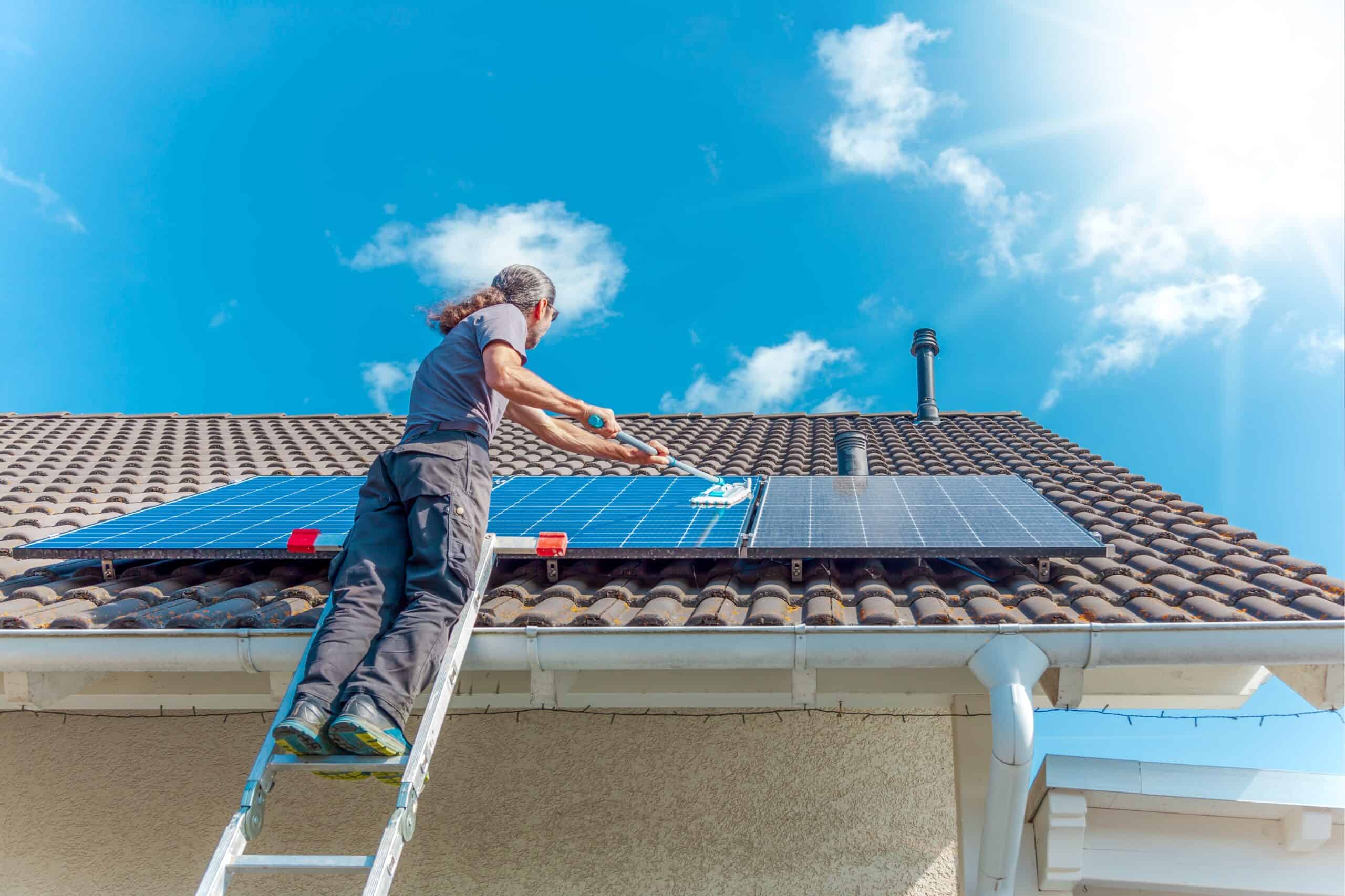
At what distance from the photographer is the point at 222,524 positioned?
15.1ft

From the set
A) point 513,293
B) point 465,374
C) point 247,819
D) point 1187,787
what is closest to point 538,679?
point 247,819

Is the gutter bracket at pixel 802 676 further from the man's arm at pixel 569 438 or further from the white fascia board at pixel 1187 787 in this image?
the man's arm at pixel 569 438

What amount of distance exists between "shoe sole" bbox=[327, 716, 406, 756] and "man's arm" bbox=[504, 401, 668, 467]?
1596mm

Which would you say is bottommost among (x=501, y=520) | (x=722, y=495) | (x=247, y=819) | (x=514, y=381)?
(x=247, y=819)

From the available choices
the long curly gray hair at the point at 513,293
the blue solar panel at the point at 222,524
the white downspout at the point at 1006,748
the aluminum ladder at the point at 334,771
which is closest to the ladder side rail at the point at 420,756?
the aluminum ladder at the point at 334,771

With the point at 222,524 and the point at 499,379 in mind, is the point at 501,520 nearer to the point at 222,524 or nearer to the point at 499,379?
the point at 499,379

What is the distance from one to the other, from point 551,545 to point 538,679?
68 cm

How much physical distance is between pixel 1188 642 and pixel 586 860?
2.84 meters

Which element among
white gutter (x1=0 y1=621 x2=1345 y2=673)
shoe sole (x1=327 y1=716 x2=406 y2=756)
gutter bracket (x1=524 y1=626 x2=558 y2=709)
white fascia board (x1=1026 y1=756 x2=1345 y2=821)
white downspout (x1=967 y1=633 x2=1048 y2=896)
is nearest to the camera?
shoe sole (x1=327 y1=716 x2=406 y2=756)

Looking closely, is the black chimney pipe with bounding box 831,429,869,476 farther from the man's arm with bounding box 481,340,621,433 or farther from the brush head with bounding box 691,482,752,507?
the man's arm with bounding box 481,340,621,433

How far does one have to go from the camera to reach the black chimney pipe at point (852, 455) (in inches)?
244

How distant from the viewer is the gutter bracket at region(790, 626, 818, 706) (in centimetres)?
323

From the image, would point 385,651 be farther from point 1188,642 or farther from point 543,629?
A: point 1188,642

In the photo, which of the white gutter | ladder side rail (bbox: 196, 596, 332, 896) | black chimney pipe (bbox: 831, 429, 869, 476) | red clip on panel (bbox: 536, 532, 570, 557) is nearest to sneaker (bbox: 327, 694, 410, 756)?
ladder side rail (bbox: 196, 596, 332, 896)
